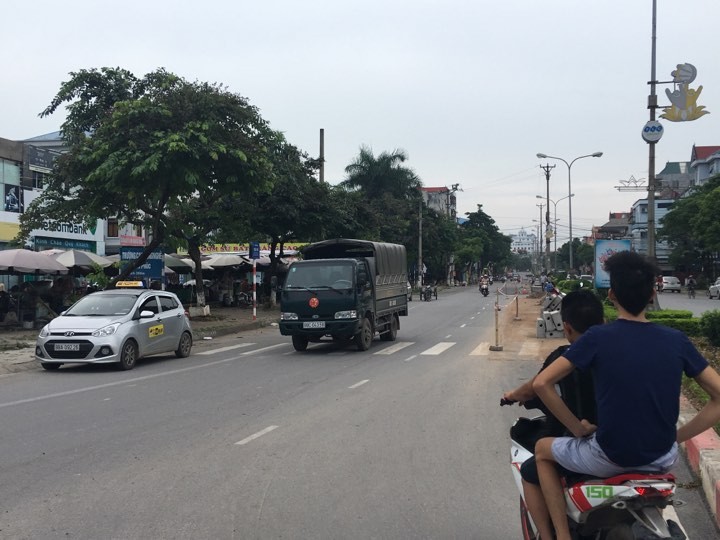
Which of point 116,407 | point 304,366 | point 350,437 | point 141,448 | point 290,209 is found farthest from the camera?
point 290,209

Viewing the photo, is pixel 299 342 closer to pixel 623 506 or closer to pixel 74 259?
pixel 74 259

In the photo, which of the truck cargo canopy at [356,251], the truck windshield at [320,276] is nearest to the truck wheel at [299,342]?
the truck windshield at [320,276]

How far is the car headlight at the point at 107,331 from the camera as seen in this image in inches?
518

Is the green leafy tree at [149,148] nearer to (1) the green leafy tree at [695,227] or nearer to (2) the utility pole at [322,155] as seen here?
(2) the utility pole at [322,155]

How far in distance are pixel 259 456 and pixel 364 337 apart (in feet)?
33.4

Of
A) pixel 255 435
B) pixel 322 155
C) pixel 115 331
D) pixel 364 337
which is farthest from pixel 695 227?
pixel 255 435

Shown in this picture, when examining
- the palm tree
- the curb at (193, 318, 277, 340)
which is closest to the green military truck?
the curb at (193, 318, 277, 340)

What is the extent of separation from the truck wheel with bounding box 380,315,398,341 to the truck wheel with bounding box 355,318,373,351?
7.66 feet

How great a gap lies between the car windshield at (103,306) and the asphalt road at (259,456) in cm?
158

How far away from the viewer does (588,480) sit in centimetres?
329

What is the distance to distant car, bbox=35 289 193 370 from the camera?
13.1m

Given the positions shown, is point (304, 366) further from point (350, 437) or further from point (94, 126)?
point (94, 126)

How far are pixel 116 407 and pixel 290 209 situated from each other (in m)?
22.0

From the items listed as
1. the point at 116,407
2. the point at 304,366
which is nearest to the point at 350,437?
the point at 116,407
